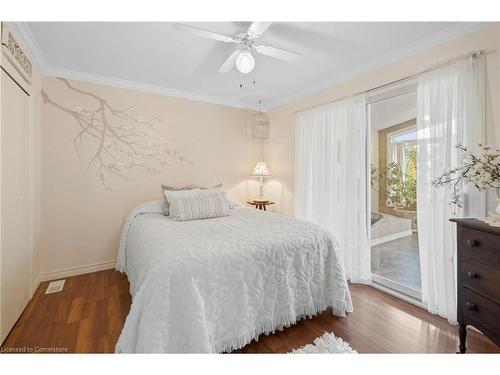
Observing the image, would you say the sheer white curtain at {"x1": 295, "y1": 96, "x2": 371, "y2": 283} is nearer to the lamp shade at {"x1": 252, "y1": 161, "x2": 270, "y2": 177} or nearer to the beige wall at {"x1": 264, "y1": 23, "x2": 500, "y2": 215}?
the beige wall at {"x1": 264, "y1": 23, "x2": 500, "y2": 215}

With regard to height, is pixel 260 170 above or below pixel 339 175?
above

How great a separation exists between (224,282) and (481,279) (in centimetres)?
163

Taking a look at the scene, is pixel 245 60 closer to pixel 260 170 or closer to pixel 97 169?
pixel 260 170

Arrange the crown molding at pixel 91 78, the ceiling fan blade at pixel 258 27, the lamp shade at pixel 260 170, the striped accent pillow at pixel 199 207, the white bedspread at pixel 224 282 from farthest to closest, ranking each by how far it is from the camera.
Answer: the lamp shade at pixel 260 170, the striped accent pillow at pixel 199 207, the crown molding at pixel 91 78, the ceiling fan blade at pixel 258 27, the white bedspread at pixel 224 282

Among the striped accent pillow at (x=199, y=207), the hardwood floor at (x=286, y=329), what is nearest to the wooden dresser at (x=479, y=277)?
the hardwood floor at (x=286, y=329)

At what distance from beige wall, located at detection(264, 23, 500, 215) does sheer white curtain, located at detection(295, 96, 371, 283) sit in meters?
0.23

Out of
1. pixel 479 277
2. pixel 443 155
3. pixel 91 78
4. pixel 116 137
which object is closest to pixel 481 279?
pixel 479 277

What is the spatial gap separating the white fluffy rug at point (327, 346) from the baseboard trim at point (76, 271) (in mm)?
2602

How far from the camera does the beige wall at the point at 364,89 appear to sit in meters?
1.73

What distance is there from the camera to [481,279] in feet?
4.74

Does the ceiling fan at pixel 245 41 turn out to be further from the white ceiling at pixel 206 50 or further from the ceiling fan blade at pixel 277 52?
the white ceiling at pixel 206 50

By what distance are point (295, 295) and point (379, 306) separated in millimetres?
975

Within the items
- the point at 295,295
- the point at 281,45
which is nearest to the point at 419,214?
the point at 295,295

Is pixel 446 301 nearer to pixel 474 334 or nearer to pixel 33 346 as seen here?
pixel 474 334
